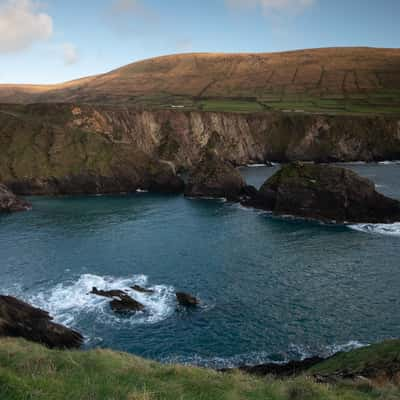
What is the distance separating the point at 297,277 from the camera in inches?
1683

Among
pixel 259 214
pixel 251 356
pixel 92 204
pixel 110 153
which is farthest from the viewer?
pixel 110 153

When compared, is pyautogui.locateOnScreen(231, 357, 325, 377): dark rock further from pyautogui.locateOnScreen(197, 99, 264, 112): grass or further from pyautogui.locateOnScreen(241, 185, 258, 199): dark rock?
pyautogui.locateOnScreen(197, 99, 264, 112): grass

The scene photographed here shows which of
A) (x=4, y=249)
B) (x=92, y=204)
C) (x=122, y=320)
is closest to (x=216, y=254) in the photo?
(x=122, y=320)

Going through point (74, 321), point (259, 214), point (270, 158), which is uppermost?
point (270, 158)

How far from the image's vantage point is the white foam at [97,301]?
35.4m

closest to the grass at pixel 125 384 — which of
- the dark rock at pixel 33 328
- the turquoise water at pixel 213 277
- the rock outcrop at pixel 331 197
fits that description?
the turquoise water at pixel 213 277

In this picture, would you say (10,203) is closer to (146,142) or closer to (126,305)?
(126,305)

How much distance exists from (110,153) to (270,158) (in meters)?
60.6

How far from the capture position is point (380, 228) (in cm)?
5997

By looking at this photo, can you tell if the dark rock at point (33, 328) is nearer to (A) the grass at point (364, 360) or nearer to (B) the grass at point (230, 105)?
(A) the grass at point (364, 360)

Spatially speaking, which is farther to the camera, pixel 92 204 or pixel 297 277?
pixel 92 204

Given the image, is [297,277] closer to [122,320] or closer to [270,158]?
[122,320]

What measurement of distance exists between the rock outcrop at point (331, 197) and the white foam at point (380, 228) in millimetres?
1861

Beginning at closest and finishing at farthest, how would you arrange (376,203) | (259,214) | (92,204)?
(376,203) < (259,214) < (92,204)
